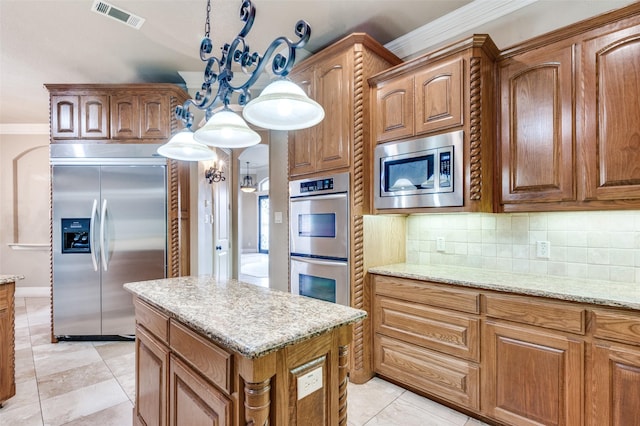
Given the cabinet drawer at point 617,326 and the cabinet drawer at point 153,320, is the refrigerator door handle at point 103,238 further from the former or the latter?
the cabinet drawer at point 617,326

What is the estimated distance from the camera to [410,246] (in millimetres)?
2965

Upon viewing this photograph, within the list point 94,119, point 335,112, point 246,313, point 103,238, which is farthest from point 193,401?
point 94,119

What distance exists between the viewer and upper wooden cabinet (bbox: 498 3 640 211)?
1764 millimetres

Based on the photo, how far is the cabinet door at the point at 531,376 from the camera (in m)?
1.69

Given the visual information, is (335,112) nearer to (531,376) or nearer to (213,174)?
(531,376)

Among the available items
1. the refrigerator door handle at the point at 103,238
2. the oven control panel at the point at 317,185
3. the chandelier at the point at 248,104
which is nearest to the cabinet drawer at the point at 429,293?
the oven control panel at the point at 317,185

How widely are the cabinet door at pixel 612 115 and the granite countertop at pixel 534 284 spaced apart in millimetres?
523

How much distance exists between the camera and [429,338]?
2.24 metres

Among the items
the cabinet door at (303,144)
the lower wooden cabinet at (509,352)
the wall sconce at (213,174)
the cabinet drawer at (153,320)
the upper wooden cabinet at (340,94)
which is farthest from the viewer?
the wall sconce at (213,174)

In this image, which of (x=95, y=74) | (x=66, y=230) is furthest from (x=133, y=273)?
(x=95, y=74)

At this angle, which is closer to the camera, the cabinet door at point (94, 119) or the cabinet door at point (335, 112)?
the cabinet door at point (335, 112)

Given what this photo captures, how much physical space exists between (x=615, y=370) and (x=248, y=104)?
218 centimetres

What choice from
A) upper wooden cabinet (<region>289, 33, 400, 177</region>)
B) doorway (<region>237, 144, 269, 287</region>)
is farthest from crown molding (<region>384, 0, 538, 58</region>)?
doorway (<region>237, 144, 269, 287</region>)

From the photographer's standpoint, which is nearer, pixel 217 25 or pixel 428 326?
pixel 428 326
